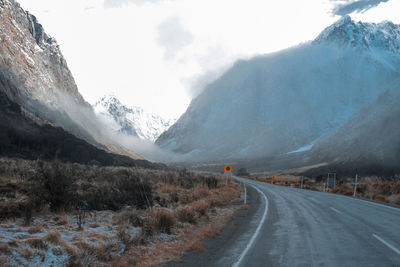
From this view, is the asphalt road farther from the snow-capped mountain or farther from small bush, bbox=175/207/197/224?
the snow-capped mountain

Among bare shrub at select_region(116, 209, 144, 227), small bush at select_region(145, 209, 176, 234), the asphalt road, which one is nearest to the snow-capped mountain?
the asphalt road

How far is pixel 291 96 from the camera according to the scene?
165750mm

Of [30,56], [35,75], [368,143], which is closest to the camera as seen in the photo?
[368,143]

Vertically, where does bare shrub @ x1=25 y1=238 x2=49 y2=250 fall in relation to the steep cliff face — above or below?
below

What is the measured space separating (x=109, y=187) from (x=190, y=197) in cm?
466

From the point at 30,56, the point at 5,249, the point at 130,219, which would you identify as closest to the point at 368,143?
the point at 130,219

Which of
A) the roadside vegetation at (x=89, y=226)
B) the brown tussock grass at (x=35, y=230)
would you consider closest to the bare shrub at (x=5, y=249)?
the roadside vegetation at (x=89, y=226)

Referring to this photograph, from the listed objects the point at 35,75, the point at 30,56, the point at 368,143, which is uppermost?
the point at 30,56

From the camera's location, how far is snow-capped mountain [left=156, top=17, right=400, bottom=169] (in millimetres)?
155500

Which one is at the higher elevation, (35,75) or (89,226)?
(35,75)

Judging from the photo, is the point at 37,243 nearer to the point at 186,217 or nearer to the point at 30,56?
the point at 186,217

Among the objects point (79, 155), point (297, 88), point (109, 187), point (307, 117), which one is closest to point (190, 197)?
point (109, 187)

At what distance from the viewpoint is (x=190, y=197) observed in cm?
1716

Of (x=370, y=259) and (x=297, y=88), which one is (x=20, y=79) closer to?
(x=370, y=259)
